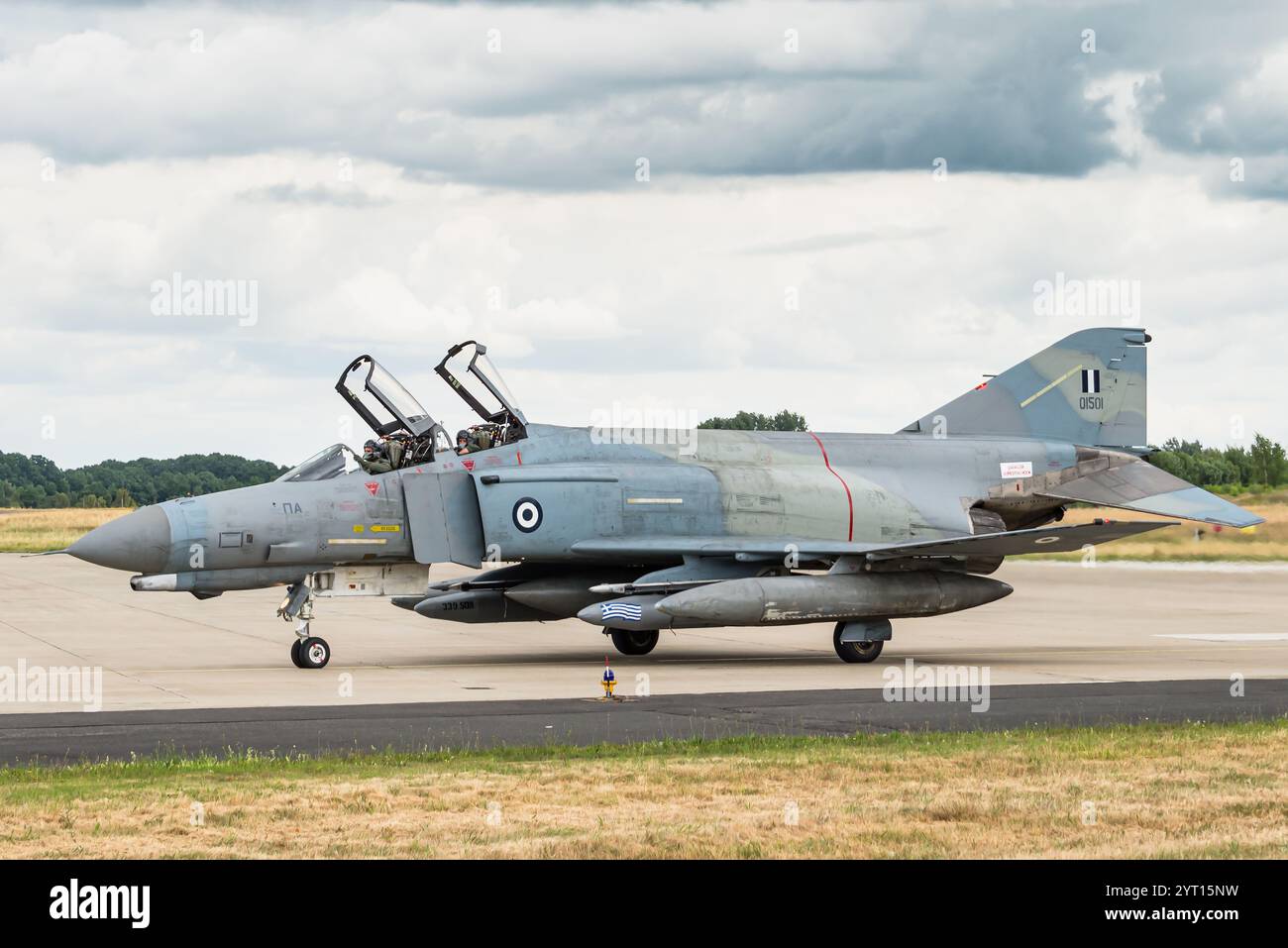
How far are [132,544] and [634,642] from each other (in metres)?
6.92

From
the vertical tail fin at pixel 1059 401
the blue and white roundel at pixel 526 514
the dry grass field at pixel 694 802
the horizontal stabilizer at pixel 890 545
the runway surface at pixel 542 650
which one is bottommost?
the dry grass field at pixel 694 802

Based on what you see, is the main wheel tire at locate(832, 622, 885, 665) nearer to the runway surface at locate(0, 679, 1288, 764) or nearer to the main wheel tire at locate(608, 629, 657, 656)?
the main wheel tire at locate(608, 629, 657, 656)

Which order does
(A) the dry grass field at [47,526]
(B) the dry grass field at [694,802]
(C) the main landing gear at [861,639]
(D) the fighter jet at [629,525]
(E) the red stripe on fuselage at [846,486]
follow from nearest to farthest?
(B) the dry grass field at [694,802] < (D) the fighter jet at [629,525] < (C) the main landing gear at [861,639] < (E) the red stripe on fuselage at [846,486] < (A) the dry grass field at [47,526]

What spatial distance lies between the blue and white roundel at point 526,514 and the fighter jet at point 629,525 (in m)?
0.04

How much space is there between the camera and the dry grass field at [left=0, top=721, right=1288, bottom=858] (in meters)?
8.36

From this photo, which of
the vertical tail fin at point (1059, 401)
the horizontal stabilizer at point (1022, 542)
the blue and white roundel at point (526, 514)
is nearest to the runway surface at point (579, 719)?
the horizontal stabilizer at point (1022, 542)

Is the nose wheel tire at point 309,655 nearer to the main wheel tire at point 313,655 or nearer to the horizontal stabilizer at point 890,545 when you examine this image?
the main wheel tire at point 313,655

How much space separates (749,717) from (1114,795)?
4835mm

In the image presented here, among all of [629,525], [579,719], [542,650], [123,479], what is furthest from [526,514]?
[123,479]

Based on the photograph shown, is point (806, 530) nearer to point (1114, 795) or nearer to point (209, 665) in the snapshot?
point (209, 665)

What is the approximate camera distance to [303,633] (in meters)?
19.2

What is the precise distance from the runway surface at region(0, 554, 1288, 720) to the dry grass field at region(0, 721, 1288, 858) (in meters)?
4.33

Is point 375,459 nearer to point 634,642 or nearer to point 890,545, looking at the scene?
point 634,642

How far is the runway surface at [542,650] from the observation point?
1697 centimetres
